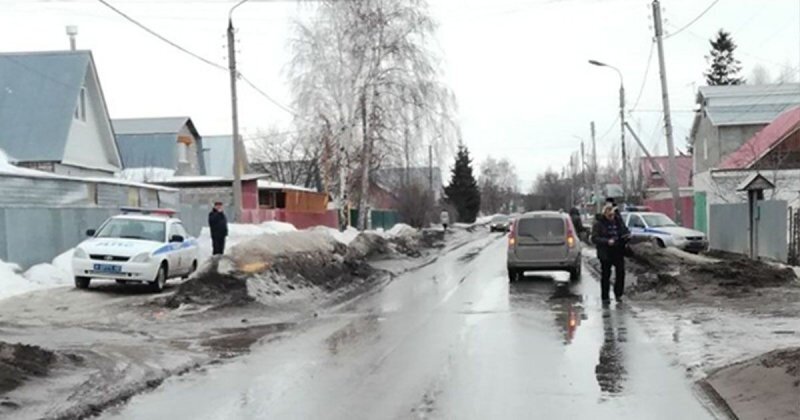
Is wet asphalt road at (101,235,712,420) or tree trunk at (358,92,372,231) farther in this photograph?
tree trunk at (358,92,372,231)

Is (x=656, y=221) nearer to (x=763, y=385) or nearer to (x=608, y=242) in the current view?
(x=608, y=242)

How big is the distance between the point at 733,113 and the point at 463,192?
53.4 metres

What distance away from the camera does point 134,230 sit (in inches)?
735

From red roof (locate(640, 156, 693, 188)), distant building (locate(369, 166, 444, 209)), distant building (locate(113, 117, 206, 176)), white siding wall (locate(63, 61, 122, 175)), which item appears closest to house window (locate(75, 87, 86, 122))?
white siding wall (locate(63, 61, 122, 175))

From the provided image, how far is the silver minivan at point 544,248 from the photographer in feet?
69.0

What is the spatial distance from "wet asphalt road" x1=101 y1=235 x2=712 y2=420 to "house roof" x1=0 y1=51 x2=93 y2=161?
19.1 m

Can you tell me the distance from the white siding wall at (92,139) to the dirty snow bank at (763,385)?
2669 cm

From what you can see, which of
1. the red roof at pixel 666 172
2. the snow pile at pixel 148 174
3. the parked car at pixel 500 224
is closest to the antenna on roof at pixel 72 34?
the snow pile at pixel 148 174

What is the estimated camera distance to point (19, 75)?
3156 cm

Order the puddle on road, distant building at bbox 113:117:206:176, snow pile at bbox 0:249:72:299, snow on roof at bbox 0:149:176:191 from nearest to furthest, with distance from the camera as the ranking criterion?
the puddle on road, snow pile at bbox 0:249:72:299, snow on roof at bbox 0:149:176:191, distant building at bbox 113:117:206:176

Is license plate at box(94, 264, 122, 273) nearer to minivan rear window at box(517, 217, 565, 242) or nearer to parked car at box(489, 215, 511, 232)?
minivan rear window at box(517, 217, 565, 242)

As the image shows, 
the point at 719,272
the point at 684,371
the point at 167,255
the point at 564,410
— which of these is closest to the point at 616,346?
the point at 684,371

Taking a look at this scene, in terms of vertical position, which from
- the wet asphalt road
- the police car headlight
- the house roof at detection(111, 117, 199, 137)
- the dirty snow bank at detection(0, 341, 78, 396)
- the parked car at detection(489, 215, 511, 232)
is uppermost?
the house roof at detection(111, 117, 199, 137)

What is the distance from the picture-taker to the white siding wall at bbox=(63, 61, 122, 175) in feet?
103
